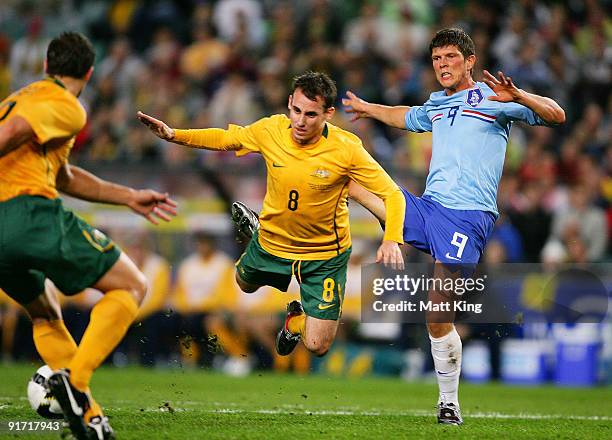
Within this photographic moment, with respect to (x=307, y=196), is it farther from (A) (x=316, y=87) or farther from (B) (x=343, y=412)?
(B) (x=343, y=412)

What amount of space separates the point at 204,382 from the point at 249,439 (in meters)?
5.71

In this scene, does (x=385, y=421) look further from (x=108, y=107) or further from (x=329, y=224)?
(x=108, y=107)

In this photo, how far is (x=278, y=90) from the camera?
15945 mm

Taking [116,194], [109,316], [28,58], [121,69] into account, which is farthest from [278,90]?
[109,316]

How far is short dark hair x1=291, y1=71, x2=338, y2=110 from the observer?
785 centimetres

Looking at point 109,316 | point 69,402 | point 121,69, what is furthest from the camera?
point 121,69

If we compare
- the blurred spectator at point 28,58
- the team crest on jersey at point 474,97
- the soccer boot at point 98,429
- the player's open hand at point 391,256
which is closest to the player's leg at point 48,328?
the soccer boot at point 98,429

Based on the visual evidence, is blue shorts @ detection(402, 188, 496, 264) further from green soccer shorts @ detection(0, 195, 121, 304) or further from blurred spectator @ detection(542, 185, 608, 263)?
blurred spectator @ detection(542, 185, 608, 263)

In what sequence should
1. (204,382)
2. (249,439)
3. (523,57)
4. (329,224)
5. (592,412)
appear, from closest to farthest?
(249,439) < (329,224) < (592,412) < (204,382) < (523,57)

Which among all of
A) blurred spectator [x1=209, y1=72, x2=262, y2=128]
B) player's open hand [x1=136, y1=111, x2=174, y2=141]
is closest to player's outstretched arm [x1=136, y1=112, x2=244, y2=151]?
player's open hand [x1=136, y1=111, x2=174, y2=141]

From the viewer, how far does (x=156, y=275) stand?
45.2ft

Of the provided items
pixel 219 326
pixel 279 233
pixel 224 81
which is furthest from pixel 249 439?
pixel 224 81

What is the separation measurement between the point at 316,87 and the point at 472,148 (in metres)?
1.33

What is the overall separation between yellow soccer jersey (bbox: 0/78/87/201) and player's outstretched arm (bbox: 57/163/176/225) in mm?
384
